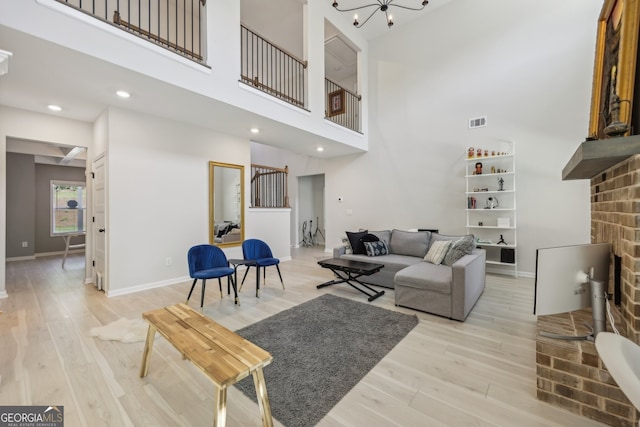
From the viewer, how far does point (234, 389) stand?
172 cm

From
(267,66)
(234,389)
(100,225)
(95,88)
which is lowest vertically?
(234,389)

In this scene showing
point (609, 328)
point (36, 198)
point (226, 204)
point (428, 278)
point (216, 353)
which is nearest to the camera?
point (216, 353)

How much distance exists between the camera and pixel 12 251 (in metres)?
5.98

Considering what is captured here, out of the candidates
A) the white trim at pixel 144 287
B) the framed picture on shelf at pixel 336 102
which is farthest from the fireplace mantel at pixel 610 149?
the framed picture on shelf at pixel 336 102

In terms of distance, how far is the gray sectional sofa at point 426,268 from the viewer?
2.71m

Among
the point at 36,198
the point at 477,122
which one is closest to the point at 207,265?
the point at 477,122

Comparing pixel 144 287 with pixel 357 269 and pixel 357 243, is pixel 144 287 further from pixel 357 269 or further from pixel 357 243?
pixel 357 243

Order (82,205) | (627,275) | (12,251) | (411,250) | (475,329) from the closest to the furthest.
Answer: (627,275), (475,329), (411,250), (12,251), (82,205)

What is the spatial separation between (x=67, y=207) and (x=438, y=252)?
9.08 m

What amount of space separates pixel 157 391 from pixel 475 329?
8.82 ft

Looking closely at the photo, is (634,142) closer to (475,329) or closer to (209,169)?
(475,329)

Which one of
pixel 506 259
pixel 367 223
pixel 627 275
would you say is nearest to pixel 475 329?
pixel 627 275

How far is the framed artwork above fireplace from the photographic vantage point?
55.9 inches

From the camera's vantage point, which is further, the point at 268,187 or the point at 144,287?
the point at 268,187
